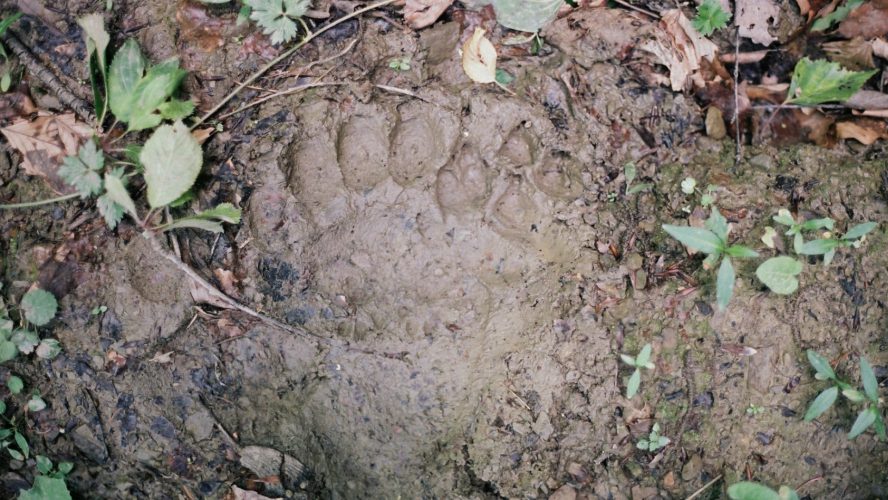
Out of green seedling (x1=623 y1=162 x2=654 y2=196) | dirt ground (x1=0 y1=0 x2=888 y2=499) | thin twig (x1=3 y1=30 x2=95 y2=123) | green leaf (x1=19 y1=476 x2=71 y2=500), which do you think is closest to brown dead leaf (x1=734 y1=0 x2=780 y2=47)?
dirt ground (x1=0 y1=0 x2=888 y2=499)

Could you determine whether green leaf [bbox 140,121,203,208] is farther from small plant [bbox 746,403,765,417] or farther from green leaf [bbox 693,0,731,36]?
small plant [bbox 746,403,765,417]

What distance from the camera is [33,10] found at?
2258mm

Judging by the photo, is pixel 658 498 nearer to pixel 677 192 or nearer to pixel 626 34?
pixel 677 192

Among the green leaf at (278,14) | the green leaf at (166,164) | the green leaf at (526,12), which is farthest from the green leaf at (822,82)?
the green leaf at (166,164)

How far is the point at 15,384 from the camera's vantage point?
2.18m

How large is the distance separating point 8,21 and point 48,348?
1.21 metres

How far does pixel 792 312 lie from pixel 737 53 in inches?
39.7

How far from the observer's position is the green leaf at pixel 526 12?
218 centimetres

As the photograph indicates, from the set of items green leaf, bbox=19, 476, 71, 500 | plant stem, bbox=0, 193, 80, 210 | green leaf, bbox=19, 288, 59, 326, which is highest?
plant stem, bbox=0, 193, 80, 210

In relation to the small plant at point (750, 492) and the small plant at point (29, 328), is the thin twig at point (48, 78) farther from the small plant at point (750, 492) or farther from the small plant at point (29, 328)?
the small plant at point (750, 492)

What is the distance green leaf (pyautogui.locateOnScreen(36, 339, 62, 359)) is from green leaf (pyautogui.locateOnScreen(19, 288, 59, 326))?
0.24 feet

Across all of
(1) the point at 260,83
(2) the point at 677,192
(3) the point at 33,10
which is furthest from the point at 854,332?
(3) the point at 33,10

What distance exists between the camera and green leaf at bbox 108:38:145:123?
2125mm

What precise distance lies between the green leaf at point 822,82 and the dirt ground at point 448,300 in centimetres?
22
